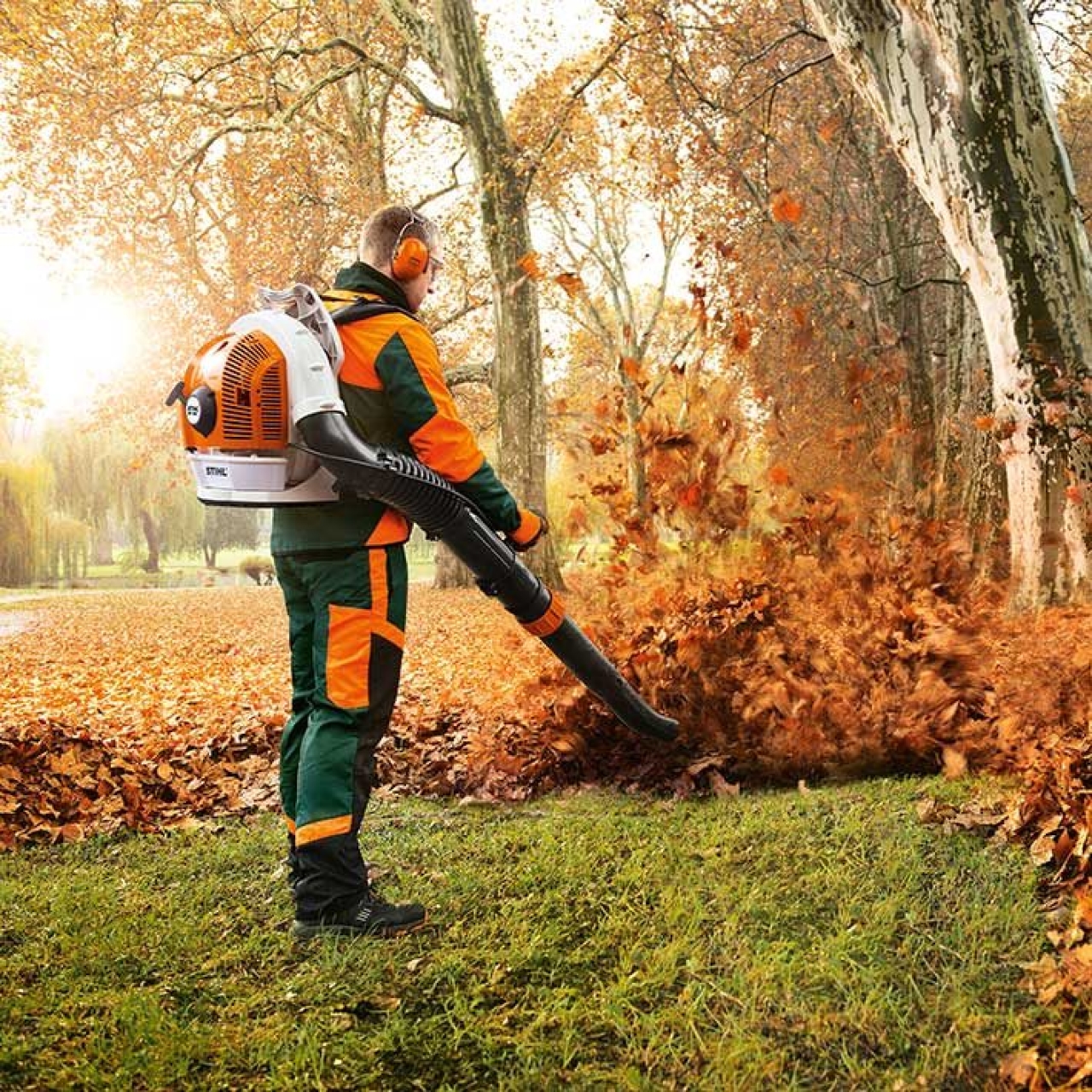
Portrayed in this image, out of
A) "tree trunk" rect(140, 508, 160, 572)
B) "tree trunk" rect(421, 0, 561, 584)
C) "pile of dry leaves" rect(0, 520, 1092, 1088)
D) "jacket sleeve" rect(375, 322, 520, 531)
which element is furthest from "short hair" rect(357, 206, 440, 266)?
"tree trunk" rect(140, 508, 160, 572)

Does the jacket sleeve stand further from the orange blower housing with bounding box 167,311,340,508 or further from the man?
the orange blower housing with bounding box 167,311,340,508

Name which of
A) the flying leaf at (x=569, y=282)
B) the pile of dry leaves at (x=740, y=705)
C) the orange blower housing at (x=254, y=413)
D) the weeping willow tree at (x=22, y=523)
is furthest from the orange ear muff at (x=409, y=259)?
the weeping willow tree at (x=22, y=523)

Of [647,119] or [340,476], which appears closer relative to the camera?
[340,476]

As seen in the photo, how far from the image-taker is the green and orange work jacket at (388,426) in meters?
3.40

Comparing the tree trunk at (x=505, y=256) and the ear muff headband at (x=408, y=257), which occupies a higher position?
the tree trunk at (x=505, y=256)

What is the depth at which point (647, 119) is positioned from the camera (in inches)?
533

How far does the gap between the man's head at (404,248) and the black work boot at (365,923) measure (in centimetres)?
205

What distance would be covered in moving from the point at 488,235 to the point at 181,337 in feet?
24.4

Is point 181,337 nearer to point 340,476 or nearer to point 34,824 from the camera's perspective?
point 34,824

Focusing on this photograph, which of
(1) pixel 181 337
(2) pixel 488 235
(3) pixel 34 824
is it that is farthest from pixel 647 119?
(3) pixel 34 824

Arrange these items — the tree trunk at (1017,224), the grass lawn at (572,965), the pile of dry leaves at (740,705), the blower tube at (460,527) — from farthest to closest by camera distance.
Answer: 1. the tree trunk at (1017,224)
2. the pile of dry leaves at (740,705)
3. the blower tube at (460,527)
4. the grass lawn at (572,965)

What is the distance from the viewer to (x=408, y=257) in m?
3.64

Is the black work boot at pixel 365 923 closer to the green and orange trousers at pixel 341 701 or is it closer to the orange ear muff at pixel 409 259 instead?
the green and orange trousers at pixel 341 701

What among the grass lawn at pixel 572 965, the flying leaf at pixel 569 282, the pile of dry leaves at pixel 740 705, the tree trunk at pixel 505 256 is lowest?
the grass lawn at pixel 572 965
